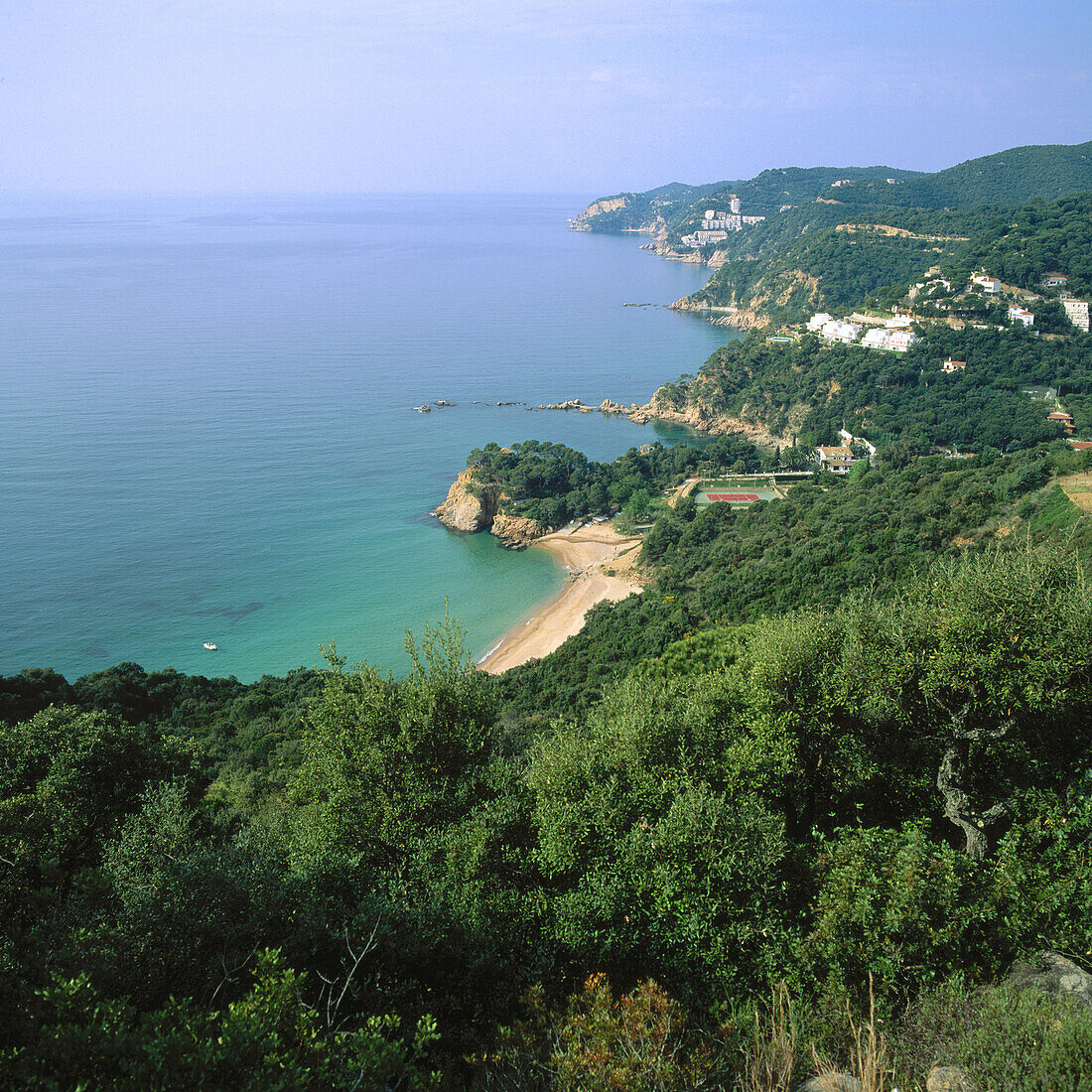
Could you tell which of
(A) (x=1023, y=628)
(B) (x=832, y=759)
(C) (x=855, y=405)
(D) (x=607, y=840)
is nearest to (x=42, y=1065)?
(D) (x=607, y=840)

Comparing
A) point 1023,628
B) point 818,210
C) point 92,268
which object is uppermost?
point 818,210

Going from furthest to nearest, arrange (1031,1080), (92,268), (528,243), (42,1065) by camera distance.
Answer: (528,243), (92,268), (1031,1080), (42,1065)

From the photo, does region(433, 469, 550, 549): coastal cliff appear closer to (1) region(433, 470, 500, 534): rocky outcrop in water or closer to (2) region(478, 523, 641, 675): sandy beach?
(1) region(433, 470, 500, 534): rocky outcrop in water

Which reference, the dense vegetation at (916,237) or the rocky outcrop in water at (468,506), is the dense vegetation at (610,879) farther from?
the dense vegetation at (916,237)

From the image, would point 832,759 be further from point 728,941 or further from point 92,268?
point 92,268

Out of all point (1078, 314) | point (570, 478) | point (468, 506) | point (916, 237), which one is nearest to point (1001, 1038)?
point (468, 506)

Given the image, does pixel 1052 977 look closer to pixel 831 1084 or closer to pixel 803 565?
pixel 831 1084
